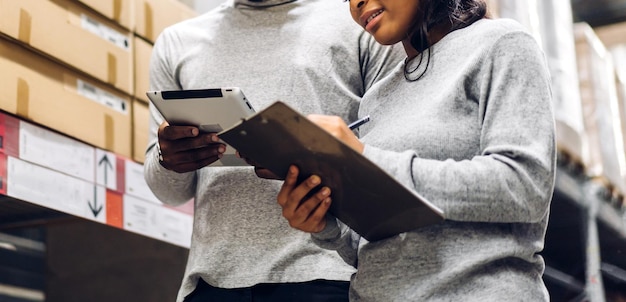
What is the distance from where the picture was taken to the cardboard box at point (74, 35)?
219cm

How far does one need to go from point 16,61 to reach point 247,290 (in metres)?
0.95

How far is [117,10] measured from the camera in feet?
8.49

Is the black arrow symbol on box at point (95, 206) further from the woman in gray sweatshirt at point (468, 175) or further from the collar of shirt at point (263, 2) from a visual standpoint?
the woman in gray sweatshirt at point (468, 175)

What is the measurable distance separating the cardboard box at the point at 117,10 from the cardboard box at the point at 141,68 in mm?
59

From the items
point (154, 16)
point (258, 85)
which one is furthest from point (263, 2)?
point (154, 16)

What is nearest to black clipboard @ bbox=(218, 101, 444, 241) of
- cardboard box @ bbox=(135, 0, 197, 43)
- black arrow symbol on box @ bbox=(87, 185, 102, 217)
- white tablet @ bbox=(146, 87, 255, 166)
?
white tablet @ bbox=(146, 87, 255, 166)

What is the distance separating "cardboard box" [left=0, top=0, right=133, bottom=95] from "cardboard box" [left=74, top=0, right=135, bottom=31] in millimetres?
16

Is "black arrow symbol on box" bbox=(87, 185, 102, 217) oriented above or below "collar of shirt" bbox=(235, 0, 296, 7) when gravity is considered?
below

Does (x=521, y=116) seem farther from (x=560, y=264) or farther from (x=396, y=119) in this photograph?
(x=560, y=264)

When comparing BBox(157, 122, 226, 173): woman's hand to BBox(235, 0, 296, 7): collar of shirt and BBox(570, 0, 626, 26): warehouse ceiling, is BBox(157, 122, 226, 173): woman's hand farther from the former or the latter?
BBox(570, 0, 626, 26): warehouse ceiling

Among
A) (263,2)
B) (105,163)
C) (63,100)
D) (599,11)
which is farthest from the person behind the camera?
(599,11)

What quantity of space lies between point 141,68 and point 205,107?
129 centimetres

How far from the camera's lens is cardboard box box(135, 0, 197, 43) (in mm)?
2686

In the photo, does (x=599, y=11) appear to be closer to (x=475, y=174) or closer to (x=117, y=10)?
(x=117, y=10)
